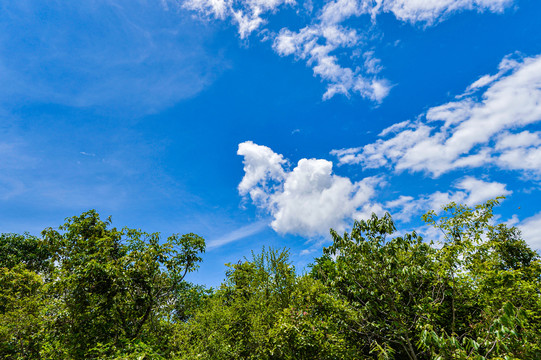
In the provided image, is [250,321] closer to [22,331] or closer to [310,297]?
[310,297]

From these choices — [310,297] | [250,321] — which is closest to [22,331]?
[250,321]

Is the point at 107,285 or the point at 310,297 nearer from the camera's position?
the point at 107,285

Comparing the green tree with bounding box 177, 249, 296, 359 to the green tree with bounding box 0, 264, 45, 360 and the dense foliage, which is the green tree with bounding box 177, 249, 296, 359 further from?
the green tree with bounding box 0, 264, 45, 360

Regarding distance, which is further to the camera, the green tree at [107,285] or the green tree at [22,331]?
the green tree at [22,331]

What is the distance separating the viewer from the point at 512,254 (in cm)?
2658

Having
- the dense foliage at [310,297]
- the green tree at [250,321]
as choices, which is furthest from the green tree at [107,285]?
the green tree at [250,321]

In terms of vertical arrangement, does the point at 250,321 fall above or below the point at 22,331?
below

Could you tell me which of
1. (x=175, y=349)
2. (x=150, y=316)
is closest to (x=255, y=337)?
(x=175, y=349)

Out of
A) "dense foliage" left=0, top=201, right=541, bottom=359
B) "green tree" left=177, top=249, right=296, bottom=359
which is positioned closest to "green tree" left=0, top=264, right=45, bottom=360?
"dense foliage" left=0, top=201, right=541, bottom=359

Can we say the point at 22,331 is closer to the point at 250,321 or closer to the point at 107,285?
the point at 107,285

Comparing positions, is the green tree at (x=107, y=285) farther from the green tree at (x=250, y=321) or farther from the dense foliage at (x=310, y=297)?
the green tree at (x=250, y=321)

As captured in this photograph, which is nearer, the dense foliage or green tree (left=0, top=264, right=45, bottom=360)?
the dense foliage

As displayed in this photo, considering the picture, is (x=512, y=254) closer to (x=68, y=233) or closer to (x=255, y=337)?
(x=255, y=337)

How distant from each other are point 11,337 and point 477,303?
70.9ft
